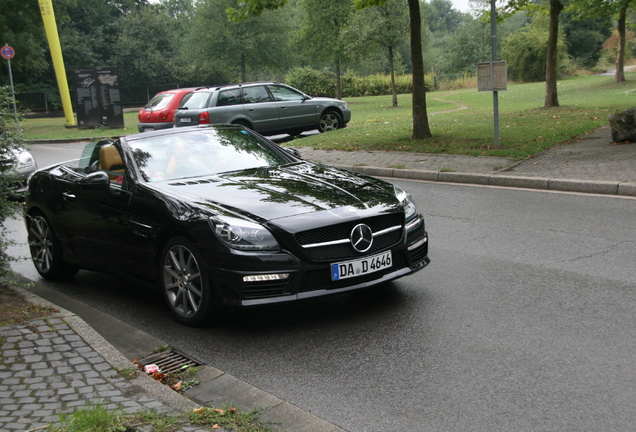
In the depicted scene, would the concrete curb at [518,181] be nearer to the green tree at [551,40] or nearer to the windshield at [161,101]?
the windshield at [161,101]

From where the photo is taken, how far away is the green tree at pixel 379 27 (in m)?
34.9

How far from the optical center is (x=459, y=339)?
15.5 feet

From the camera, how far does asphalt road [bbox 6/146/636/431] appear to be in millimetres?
3691

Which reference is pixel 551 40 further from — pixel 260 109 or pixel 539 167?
pixel 539 167

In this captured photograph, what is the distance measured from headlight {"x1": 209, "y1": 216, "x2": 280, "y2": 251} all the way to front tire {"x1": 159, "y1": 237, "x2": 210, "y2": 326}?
272 mm

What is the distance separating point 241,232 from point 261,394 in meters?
1.32

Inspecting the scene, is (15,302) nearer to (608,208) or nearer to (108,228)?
(108,228)

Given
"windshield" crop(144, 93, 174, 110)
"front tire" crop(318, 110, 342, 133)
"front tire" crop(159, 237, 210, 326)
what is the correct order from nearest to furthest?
"front tire" crop(159, 237, 210, 326) < "front tire" crop(318, 110, 342, 133) < "windshield" crop(144, 93, 174, 110)

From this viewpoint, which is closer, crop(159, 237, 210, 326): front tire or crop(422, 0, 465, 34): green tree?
crop(159, 237, 210, 326): front tire

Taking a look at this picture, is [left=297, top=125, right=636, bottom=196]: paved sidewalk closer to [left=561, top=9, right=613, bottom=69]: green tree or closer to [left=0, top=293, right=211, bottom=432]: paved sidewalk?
[left=0, top=293, right=211, bottom=432]: paved sidewalk

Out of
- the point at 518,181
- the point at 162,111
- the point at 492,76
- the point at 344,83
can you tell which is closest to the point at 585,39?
the point at 344,83

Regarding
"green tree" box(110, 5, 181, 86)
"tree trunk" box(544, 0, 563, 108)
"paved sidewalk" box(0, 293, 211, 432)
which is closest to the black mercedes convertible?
"paved sidewalk" box(0, 293, 211, 432)

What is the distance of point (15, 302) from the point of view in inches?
224

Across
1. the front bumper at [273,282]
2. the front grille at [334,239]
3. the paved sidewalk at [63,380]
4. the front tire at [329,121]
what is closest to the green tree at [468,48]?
the front tire at [329,121]
